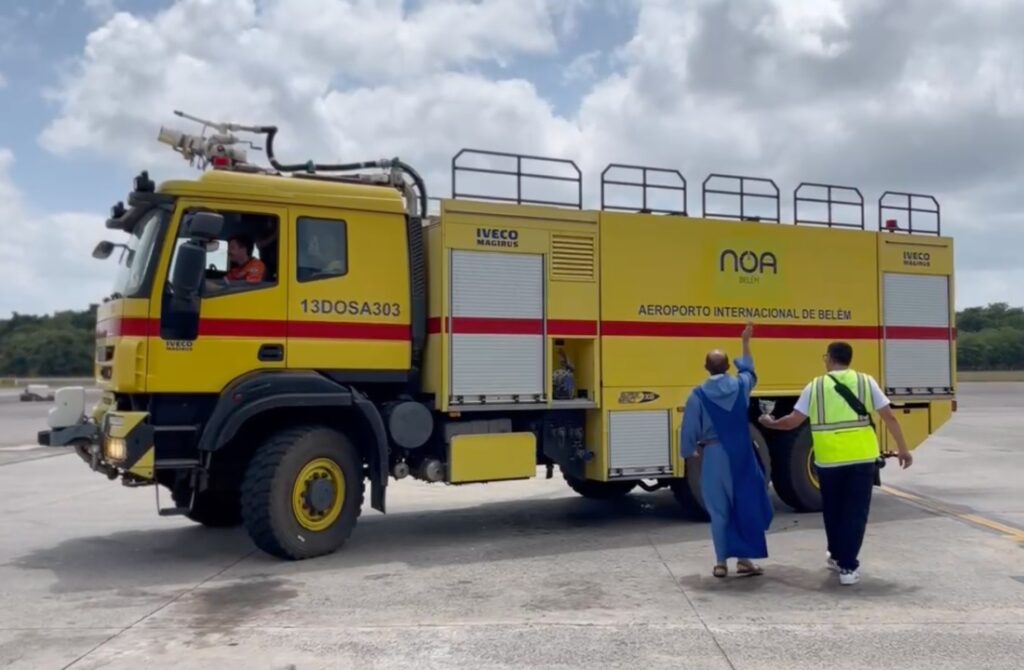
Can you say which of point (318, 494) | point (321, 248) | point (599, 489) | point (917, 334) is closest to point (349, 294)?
point (321, 248)

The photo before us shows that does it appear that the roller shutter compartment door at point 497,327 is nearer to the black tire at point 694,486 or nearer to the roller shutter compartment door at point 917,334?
the black tire at point 694,486

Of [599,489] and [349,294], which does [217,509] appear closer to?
[349,294]

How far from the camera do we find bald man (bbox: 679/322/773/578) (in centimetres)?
740

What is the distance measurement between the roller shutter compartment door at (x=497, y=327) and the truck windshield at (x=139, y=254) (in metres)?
2.67

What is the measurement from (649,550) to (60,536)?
5.99 metres

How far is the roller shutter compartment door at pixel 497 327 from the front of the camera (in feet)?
29.2

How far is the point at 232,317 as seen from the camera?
8.03m

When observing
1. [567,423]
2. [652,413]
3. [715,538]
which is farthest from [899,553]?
[567,423]

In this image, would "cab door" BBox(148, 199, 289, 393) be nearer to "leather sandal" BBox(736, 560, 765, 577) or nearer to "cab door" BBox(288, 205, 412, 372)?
"cab door" BBox(288, 205, 412, 372)

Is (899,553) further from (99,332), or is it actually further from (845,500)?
(99,332)

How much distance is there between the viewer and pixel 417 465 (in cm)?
906

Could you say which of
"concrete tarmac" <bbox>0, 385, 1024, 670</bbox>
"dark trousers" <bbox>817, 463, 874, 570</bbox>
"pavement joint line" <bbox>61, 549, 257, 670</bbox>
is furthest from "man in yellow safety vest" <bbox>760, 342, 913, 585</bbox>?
"pavement joint line" <bbox>61, 549, 257, 670</bbox>

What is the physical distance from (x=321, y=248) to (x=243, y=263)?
0.70 m

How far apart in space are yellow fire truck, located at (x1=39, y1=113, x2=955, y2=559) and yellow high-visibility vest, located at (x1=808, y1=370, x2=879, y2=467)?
6.33 feet
